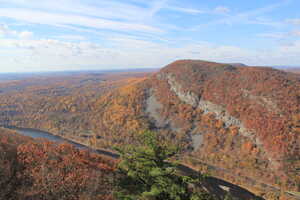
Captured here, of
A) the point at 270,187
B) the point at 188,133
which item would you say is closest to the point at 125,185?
the point at 270,187

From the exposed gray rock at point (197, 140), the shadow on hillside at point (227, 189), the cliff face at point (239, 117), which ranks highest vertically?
the cliff face at point (239, 117)

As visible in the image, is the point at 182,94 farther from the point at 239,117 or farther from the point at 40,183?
the point at 40,183

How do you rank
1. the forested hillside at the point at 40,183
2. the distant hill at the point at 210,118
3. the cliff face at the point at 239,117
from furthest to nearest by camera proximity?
1. the distant hill at the point at 210,118
2. the cliff face at the point at 239,117
3. the forested hillside at the point at 40,183

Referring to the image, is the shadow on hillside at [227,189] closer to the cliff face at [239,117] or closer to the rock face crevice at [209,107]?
the cliff face at [239,117]

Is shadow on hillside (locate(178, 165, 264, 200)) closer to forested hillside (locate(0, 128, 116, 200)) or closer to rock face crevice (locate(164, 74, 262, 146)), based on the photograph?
rock face crevice (locate(164, 74, 262, 146))

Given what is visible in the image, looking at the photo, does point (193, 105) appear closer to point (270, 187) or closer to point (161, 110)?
point (161, 110)

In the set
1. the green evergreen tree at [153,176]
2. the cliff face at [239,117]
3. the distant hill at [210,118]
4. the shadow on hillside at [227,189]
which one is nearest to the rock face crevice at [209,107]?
the cliff face at [239,117]
